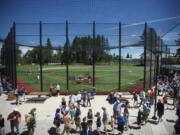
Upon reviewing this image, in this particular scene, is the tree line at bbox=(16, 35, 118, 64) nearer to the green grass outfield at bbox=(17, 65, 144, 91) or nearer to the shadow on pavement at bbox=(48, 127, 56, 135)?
the green grass outfield at bbox=(17, 65, 144, 91)

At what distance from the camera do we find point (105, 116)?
713cm

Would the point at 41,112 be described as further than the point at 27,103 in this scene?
No

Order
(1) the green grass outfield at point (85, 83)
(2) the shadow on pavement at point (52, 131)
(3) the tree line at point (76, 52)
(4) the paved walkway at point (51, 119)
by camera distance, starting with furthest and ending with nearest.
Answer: (1) the green grass outfield at point (85, 83), (3) the tree line at point (76, 52), (4) the paved walkway at point (51, 119), (2) the shadow on pavement at point (52, 131)

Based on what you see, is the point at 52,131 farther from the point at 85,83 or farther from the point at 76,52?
the point at 76,52

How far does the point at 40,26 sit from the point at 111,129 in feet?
44.2

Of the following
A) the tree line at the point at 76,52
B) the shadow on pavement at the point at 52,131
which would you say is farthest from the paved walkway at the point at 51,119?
the tree line at the point at 76,52

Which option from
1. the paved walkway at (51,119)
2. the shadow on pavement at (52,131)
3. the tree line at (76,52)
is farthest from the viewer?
the tree line at (76,52)

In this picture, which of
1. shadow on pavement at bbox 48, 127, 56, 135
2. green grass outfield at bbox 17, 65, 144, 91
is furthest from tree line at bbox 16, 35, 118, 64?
shadow on pavement at bbox 48, 127, 56, 135

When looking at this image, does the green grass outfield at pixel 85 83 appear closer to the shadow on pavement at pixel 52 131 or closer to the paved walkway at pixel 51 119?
the paved walkway at pixel 51 119

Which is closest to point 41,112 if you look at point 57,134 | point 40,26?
point 57,134

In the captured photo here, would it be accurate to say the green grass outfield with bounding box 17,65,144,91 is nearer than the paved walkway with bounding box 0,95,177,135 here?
No

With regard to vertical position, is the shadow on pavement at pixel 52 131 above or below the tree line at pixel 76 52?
below

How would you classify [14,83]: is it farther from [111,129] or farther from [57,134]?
[111,129]

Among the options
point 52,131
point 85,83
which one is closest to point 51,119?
point 52,131
